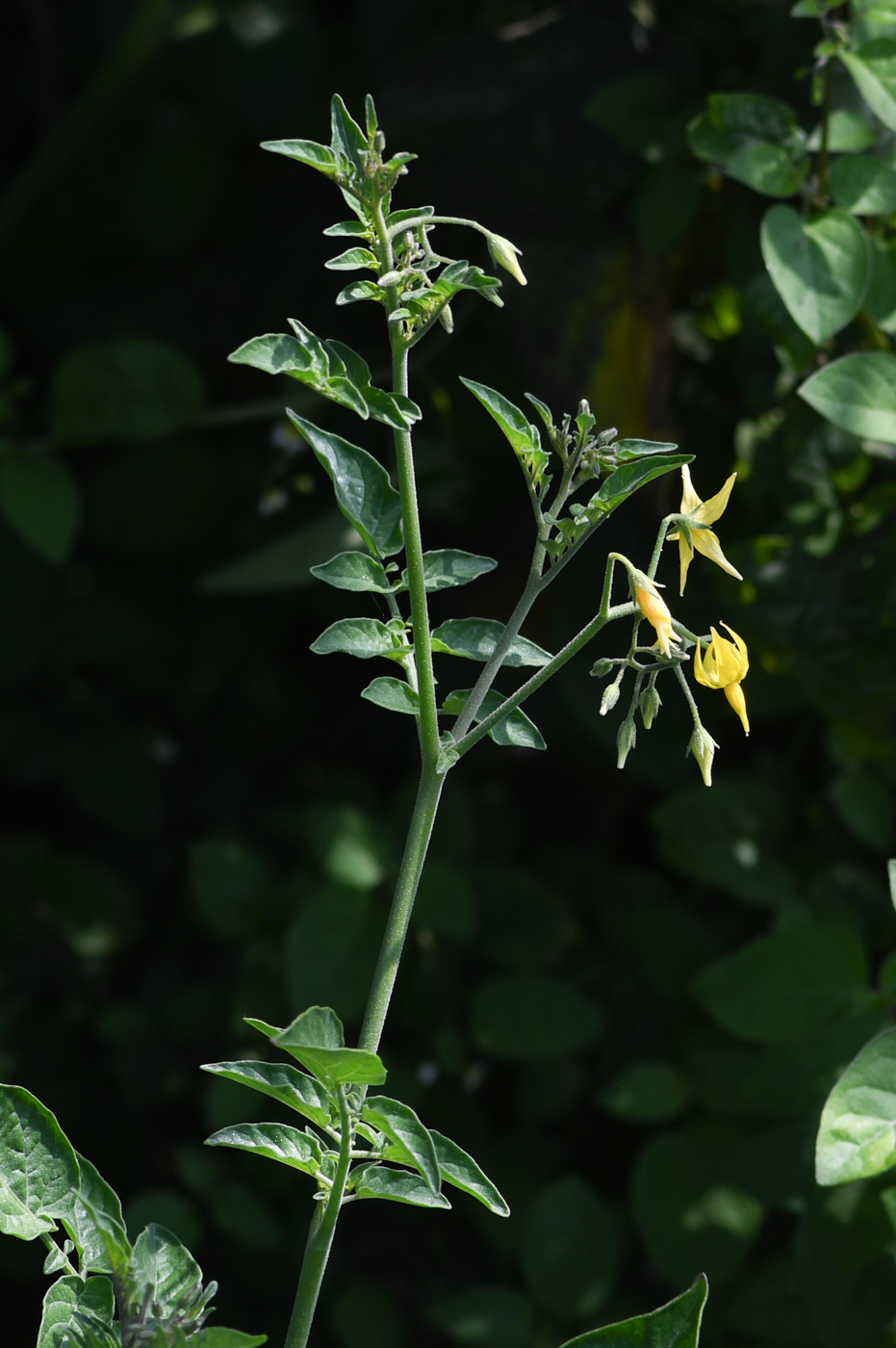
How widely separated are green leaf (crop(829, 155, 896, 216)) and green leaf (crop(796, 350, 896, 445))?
0.65 feet

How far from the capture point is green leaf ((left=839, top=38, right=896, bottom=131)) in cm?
106

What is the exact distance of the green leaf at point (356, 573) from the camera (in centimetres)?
70

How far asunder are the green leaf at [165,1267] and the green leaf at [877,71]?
3.26ft

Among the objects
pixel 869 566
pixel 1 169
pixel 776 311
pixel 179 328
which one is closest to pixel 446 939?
pixel 869 566

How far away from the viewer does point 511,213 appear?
146 cm

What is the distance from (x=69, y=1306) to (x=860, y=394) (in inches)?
31.9

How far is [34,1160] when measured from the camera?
2.37ft

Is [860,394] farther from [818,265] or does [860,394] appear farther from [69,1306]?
[69,1306]

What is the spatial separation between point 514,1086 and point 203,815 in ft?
2.20

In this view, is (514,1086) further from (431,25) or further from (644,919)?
(431,25)

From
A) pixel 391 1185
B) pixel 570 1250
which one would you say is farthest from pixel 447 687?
pixel 391 1185

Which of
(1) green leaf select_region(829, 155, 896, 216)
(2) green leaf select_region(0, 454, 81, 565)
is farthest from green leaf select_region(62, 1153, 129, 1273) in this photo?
(1) green leaf select_region(829, 155, 896, 216)

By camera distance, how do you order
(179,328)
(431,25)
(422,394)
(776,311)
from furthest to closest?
(179,328) → (431,25) → (422,394) → (776,311)

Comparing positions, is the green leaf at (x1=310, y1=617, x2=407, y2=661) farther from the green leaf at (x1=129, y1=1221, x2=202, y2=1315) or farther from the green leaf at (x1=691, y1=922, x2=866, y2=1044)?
the green leaf at (x1=691, y1=922, x2=866, y2=1044)
